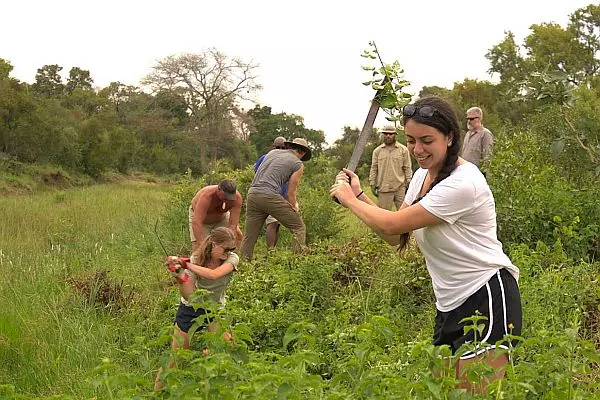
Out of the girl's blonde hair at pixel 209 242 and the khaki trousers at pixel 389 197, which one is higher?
the khaki trousers at pixel 389 197

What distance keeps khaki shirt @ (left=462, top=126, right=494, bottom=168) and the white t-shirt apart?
6.35 m

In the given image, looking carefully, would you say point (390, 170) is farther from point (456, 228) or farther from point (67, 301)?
point (456, 228)

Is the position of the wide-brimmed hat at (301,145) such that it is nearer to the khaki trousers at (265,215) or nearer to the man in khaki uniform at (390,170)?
the khaki trousers at (265,215)

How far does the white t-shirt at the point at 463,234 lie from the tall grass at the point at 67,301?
1495 mm

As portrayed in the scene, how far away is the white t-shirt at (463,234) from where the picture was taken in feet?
10.6

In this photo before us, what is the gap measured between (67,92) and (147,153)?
898cm

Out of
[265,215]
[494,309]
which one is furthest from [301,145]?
[494,309]

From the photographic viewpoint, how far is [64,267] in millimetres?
8844

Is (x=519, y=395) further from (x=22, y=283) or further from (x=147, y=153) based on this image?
(x=147, y=153)

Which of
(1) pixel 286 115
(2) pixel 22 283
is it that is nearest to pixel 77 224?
(2) pixel 22 283

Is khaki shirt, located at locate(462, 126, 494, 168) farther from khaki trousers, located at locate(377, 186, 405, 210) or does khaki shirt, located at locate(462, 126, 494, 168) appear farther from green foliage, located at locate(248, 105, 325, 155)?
green foliage, located at locate(248, 105, 325, 155)

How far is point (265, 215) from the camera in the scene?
9219mm

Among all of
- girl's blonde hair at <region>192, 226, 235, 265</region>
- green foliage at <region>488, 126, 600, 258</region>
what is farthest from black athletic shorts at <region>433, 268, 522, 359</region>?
green foliage at <region>488, 126, 600, 258</region>

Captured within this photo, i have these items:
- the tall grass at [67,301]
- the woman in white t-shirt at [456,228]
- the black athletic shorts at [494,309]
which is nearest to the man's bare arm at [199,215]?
the tall grass at [67,301]
